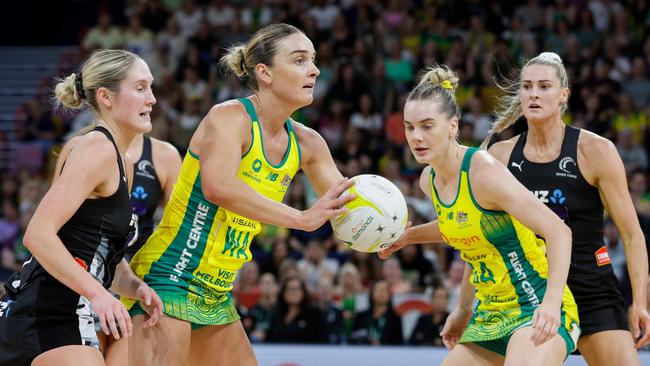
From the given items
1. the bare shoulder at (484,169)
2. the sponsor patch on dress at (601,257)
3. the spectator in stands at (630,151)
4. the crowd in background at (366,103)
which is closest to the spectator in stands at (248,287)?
the crowd in background at (366,103)

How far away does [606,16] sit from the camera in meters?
12.4

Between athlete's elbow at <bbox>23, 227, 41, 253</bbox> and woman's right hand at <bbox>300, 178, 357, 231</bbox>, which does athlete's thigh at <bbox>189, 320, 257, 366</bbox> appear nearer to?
woman's right hand at <bbox>300, 178, 357, 231</bbox>

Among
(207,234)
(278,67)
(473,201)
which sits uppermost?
(278,67)

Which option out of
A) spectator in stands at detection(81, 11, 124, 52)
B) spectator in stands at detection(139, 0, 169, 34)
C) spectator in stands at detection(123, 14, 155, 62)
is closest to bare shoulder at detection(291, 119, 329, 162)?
spectator in stands at detection(123, 14, 155, 62)

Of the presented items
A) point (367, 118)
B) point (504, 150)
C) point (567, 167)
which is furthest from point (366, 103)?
point (567, 167)

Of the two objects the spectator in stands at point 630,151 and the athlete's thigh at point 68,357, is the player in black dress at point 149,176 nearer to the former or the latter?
the athlete's thigh at point 68,357

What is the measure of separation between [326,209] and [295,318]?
4.67 metres

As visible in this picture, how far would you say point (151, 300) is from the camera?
392 centimetres

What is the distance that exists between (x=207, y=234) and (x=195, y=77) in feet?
30.0

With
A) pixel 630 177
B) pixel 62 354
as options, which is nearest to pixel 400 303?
pixel 630 177

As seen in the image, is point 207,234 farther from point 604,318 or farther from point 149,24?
point 149,24

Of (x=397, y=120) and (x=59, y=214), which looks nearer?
(x=59, y=214)

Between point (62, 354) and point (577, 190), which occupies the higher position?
point (577, 190)

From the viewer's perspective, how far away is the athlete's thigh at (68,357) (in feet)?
11.3
